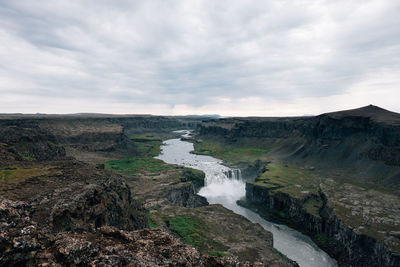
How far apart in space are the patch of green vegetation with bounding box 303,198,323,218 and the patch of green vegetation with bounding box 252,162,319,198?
7.56 ft

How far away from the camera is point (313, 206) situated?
55500mm

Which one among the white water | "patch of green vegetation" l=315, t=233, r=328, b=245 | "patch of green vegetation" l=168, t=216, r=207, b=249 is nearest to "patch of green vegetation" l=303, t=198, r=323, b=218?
"patch of green vegetation" l=315, t=233, r=328, b=245

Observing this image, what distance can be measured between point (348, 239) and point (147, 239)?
4190cm

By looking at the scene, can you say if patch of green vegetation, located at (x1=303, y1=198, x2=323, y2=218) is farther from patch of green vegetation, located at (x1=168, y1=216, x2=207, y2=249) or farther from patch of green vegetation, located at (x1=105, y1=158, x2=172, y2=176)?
patch of green vegetation, located at (x1=105, y1=158, x2=172, y2=176)

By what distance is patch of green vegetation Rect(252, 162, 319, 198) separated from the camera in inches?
2472

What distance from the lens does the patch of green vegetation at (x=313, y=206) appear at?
5211 centimetres

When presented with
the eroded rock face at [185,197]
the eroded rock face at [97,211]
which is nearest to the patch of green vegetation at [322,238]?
the eroded rock face at [185,197]

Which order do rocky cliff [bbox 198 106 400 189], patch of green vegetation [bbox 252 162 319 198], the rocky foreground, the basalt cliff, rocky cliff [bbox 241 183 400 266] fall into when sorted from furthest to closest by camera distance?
1. rocky cliff [bbox 198 106 400 189]
2. patch of green vegetation [bbox 252 162 319 198]
3. the basalt cliff
4. rocky cliff [bbox 241 183 400 266]
5. the rocky foreground

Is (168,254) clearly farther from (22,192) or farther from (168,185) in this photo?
(168,185)

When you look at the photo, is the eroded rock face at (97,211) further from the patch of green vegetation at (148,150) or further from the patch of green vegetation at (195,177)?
the patch of green vegetation at (148,150)

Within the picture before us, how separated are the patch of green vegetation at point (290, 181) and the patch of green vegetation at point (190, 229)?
29.9 meters

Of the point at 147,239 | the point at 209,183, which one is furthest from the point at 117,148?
the point at 147,239

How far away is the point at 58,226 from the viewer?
19109mm

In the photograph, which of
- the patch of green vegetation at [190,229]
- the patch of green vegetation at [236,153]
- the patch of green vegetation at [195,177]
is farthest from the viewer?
the patch of green vegetation at [236,153]
